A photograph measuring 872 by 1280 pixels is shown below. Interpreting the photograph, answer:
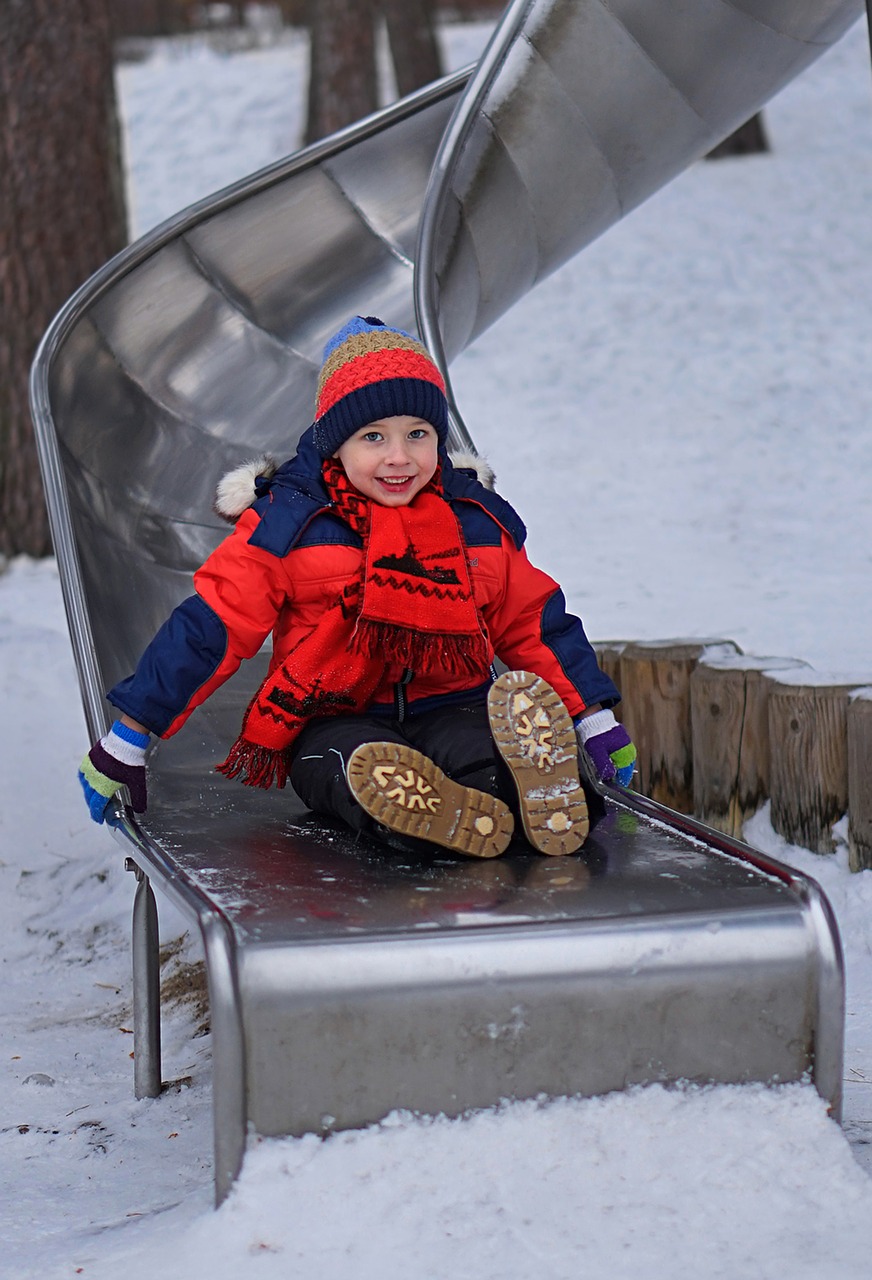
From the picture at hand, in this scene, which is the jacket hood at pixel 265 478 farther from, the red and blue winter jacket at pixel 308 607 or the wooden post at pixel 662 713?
the wooden post at pixel 662 713

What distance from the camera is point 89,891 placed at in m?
3.30

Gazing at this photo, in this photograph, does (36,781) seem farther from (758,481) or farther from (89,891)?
(758,481)

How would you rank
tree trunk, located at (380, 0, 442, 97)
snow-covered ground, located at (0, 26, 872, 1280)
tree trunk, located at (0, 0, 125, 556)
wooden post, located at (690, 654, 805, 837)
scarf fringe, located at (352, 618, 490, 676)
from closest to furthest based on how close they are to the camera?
snow-covered ground, located at (0, 26, 872, 1280) < scarf fringe, located at (352, 618, 490, 676) < wooden post, located at (690, 654, 805, 837) < tree trunk, located at (0, 0, 125, 556) < tree trunk, located at (380, 0, 442, 97)

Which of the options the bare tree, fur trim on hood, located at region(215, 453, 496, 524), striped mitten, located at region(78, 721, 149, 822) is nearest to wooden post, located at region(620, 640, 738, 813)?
fur trim on hood, located at region(215, 453, 496, 524)

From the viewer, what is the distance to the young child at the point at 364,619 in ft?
7.41

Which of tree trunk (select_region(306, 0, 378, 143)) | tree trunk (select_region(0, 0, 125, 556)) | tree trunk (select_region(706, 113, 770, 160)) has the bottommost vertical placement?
tree trunk (select_region(0, 0, 125, 556))

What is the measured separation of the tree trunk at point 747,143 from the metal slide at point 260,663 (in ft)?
19.0

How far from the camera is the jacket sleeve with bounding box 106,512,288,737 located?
223 cm

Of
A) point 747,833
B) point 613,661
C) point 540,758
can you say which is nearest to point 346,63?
point 613,661

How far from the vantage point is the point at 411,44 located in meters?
10.1

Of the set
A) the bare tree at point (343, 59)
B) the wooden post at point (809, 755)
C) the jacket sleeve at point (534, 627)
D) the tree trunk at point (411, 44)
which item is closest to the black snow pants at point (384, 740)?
the jacket sleeve at point (534, 627)

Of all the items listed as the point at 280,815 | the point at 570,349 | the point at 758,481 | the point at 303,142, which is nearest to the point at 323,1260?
the point at 280,815

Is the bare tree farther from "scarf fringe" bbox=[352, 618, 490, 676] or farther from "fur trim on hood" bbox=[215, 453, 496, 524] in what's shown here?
"scarf fringe" bbox=[352, 618, 490, 676]

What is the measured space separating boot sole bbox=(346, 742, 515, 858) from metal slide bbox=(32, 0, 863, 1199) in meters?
0.05
